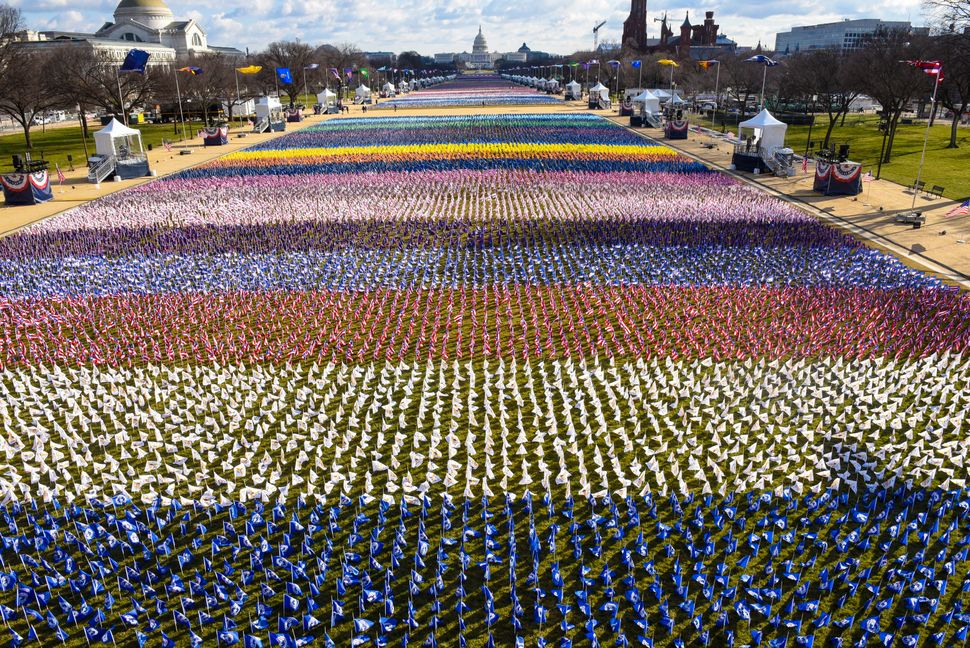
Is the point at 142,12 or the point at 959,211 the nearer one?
the point at 959,211

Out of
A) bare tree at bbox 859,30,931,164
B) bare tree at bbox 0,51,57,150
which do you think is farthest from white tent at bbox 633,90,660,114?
bare tree at bbox 0,51,57,150

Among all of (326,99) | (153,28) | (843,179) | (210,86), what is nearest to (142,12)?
(153,28)

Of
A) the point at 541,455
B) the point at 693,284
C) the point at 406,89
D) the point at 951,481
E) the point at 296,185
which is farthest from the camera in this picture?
the point at 406,89

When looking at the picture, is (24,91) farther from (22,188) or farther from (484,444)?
(484,444)

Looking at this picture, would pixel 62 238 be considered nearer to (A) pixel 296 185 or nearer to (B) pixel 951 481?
(A) pixel 296 185

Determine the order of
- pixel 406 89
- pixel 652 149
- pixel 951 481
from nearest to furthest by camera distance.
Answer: pixel 951 481 < pixel 652 149 < pixel 406 89

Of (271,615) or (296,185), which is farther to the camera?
(296,185)

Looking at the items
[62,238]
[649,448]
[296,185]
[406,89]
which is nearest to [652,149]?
[296,185]

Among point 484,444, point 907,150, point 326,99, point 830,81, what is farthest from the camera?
point 326,99
